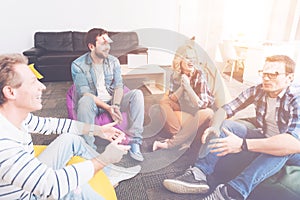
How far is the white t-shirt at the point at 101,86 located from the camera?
59.9 inches

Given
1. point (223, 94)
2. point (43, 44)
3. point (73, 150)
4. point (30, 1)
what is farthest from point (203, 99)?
point (30, 1)

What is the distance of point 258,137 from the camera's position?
1.07 m

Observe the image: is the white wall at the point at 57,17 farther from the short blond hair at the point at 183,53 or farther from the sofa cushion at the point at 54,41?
the short blond hair at the point at 183,53

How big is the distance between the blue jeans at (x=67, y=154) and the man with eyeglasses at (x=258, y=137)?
21.2 inches

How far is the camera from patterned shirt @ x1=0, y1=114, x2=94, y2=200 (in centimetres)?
70

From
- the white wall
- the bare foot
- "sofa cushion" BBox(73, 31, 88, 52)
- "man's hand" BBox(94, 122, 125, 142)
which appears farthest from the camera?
"sofa cushion" BBox(73, 31, 88, 52)

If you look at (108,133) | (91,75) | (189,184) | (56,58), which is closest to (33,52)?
(56,58)

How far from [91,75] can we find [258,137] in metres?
1.05

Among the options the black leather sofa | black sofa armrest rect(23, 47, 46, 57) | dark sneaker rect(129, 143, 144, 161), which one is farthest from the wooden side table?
black sofa armrest rect(23, 47, 46, 57)

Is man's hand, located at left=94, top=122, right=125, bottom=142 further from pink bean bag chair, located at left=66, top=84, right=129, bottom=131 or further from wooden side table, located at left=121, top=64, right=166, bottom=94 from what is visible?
wooden side table, located at left=121, top=64, right=166, bottom=94

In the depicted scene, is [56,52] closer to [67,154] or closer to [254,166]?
[67,154]

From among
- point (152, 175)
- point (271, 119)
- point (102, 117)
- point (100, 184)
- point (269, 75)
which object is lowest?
point (152, 175)

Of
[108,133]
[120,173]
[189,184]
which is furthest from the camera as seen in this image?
[120,173]

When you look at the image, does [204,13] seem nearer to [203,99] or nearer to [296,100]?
[203,99]
